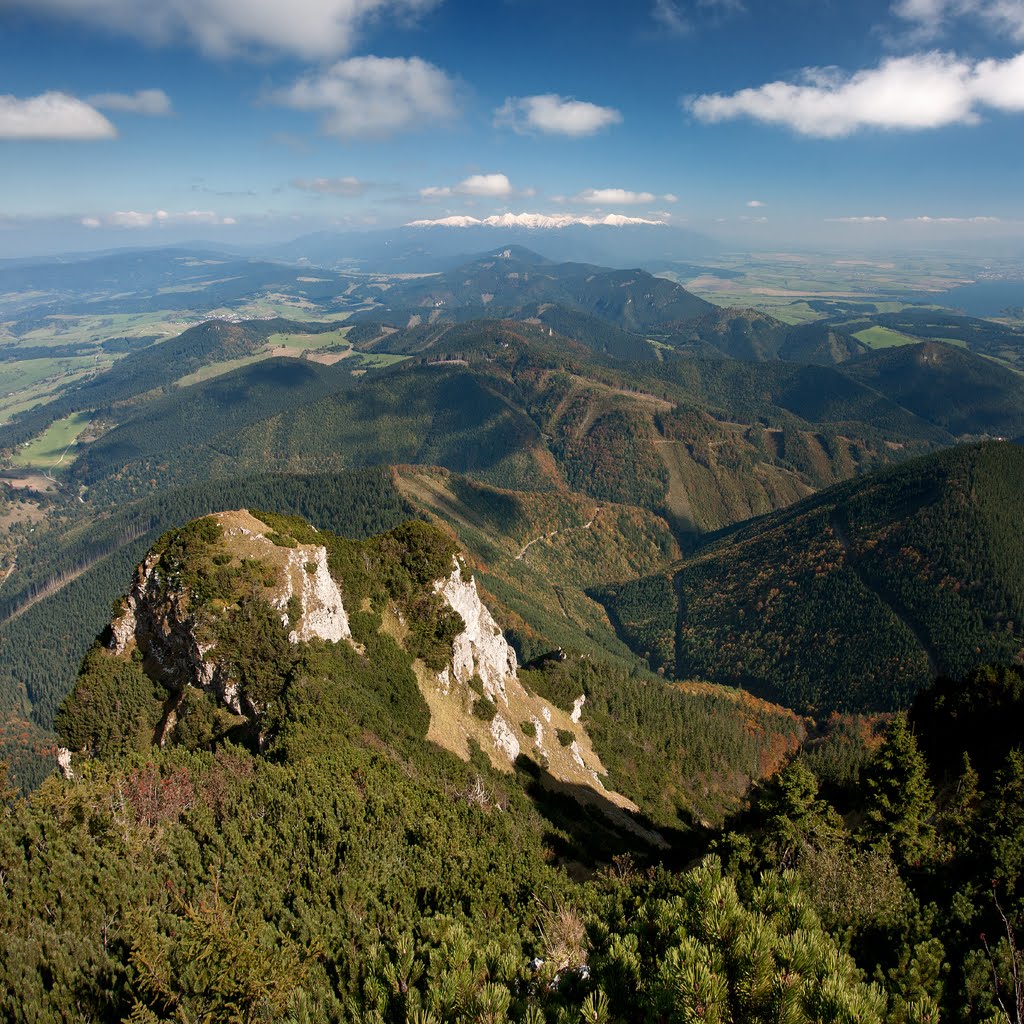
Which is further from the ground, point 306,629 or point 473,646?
point 306,629

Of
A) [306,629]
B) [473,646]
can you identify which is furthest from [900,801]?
[306,629]

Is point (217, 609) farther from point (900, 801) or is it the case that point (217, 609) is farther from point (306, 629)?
point (900, 801)

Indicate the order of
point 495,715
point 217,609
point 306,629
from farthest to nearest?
1. point 495,715
2. point 306,629
3. point 217,609

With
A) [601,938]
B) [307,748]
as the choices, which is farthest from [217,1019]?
[307,748]

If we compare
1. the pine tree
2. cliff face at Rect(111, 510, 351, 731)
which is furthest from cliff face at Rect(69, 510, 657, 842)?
the pine tree

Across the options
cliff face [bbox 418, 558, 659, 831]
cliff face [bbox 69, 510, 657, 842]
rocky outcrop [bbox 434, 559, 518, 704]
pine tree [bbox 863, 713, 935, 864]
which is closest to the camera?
pine tree [bbox 863, 713, 935, 864]

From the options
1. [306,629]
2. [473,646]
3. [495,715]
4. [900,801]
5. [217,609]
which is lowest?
[495,715]

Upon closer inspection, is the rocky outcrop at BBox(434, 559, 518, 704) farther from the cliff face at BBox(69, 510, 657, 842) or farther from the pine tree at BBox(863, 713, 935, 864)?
the pine tree at BBox(863, 713, 935, 864)

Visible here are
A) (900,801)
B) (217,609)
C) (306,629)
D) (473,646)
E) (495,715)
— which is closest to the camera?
(900,801)

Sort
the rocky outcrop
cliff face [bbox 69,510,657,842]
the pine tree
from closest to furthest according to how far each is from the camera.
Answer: the pine tree < cliff face [bbox 69,510,657,842] < the rocky outcrop

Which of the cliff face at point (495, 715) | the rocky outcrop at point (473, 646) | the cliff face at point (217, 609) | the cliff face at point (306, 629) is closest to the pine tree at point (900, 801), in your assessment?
the cliff face at point (495, 715)
